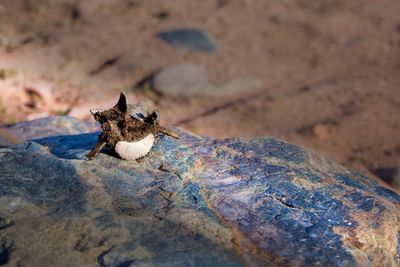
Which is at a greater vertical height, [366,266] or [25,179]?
[25,179]

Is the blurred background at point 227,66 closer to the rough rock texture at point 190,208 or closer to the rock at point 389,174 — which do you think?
the rock at point 389,174

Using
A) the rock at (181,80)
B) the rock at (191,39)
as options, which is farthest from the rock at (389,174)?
the rock at (191,39)

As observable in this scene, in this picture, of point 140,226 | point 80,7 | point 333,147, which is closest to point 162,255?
point 140,226

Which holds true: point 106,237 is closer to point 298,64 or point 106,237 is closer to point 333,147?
point 333,147

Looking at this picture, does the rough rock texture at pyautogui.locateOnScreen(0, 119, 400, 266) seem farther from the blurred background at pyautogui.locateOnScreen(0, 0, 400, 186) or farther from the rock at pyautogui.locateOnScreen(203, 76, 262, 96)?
the rock at pyautogui.locateOnScreen(203, 76, 262, 96)

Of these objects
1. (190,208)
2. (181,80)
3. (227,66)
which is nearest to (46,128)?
(190,208)

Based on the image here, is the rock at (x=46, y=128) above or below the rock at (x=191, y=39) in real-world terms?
below

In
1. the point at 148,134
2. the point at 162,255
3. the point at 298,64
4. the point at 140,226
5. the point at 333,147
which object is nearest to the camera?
the point at 162,255
